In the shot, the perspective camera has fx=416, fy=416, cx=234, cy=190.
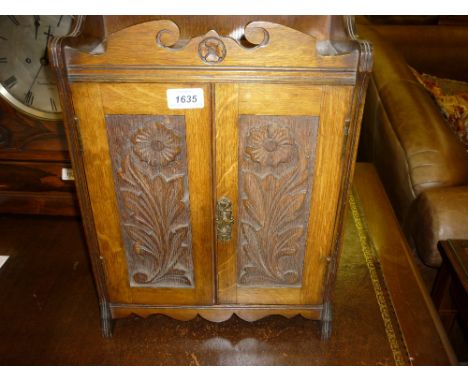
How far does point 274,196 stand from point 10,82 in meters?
1.10

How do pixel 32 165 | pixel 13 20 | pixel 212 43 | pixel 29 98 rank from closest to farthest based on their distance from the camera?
pixel 212 43
pixel 13 20
pixel 29 98
pixel 32 165

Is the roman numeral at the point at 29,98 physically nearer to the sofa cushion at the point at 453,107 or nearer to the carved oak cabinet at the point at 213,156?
the carved oak cabinet at the point at 213,156

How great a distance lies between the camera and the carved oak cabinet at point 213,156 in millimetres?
869

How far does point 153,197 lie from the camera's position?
3.46 feet

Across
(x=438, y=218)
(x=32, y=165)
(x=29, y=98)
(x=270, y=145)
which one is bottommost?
(x=438, y=218)

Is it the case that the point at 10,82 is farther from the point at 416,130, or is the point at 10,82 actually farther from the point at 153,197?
the point at 416,130

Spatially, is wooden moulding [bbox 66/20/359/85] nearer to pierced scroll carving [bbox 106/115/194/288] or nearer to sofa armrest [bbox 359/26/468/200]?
pierced scroll carving [bbox 106/115/194/288]

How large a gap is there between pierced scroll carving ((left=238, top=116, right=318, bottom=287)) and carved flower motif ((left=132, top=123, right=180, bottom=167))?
160mm

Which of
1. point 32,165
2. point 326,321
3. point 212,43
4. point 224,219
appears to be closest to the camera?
point 212,43

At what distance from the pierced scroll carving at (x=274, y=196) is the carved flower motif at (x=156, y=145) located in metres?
0.16

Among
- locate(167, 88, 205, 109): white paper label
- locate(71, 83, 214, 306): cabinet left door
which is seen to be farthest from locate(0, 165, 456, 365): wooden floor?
locate(167, 88, 205, 109): white paper label

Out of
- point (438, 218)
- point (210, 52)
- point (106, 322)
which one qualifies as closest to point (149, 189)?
point (210, 52)

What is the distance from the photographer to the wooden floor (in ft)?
3.97
